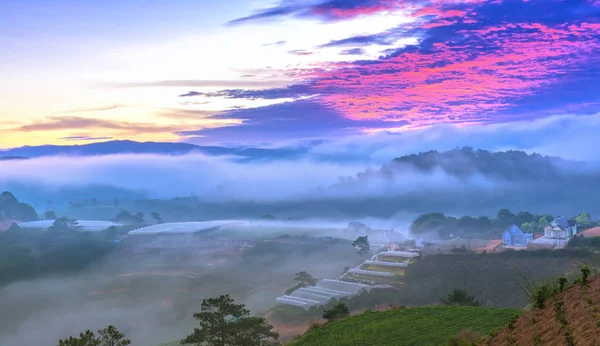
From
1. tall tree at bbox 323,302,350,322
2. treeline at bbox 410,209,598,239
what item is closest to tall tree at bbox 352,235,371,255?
treeline at bbox 410,209,598,239

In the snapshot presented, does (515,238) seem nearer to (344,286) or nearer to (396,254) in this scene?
(396,254)

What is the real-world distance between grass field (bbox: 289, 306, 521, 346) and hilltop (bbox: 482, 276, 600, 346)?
8.58 m

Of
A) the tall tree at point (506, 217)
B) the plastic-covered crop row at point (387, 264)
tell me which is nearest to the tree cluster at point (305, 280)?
the plastic-covered crop row at point (387, 264)

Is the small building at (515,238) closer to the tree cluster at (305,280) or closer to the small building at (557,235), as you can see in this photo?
the small building at (557,235)

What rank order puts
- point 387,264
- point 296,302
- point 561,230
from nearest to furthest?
point 296,302 < point 387,264 < point 561,230

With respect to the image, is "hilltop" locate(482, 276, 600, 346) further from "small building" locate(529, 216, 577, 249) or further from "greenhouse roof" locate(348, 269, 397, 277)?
"small building" locate(529, 216, 577, 249)

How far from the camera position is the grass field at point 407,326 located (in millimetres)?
27141

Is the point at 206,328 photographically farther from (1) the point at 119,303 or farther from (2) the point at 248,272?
(2) the point at 248,272

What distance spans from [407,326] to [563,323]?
16195mm

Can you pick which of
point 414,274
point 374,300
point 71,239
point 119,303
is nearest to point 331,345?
point 374,300

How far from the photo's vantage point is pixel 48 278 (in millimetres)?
100188

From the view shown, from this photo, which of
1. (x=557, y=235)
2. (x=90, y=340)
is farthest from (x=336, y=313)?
(x=557, y=235)

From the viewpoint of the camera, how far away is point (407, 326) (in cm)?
3008

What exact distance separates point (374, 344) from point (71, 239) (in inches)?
5432
